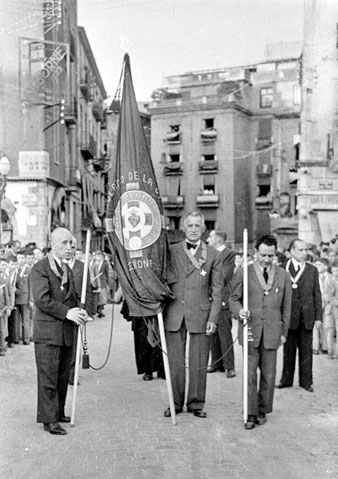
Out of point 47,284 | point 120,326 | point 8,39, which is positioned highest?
point 8,39

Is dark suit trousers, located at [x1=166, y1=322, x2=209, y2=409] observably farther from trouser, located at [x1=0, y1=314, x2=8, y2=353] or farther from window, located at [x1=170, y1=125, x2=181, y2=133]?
window, located at [x1=170, y1=125, x2=181, y2=133]

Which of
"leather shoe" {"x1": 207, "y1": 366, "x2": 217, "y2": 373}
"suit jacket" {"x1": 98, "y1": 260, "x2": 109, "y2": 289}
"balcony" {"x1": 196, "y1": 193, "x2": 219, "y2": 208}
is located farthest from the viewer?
"balcony" {"x1": 196, "y1": 193, "x2": 219, "y2": 208}

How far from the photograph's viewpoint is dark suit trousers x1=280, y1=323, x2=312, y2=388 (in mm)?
8586

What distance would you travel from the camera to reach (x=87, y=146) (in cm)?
3641

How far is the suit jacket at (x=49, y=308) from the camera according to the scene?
6.52 meters

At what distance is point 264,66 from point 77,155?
1888 cm

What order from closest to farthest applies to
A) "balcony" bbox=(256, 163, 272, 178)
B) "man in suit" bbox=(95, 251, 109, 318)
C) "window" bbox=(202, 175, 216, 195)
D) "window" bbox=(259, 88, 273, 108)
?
"man in suit" bbox=(95, 251, 109, 318) → "balcony" bbox=(256, 163, 272, 178) → "window" bbox=(202, 175, 216, 195) → "window" bbox=(259, 88, 273, 108)

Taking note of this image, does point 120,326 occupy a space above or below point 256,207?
below

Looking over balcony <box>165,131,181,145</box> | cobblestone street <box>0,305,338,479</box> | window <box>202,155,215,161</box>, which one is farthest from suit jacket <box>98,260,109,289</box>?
balcony <box>165,131,181,145</box>

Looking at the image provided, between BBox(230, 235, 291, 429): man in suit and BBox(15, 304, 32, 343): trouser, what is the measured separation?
597 centimetres

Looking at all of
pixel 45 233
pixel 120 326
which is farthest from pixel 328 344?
pixel 45 233

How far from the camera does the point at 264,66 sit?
46531 mm

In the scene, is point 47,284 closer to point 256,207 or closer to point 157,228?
point 157,228

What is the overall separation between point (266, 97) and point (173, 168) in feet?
26.7
